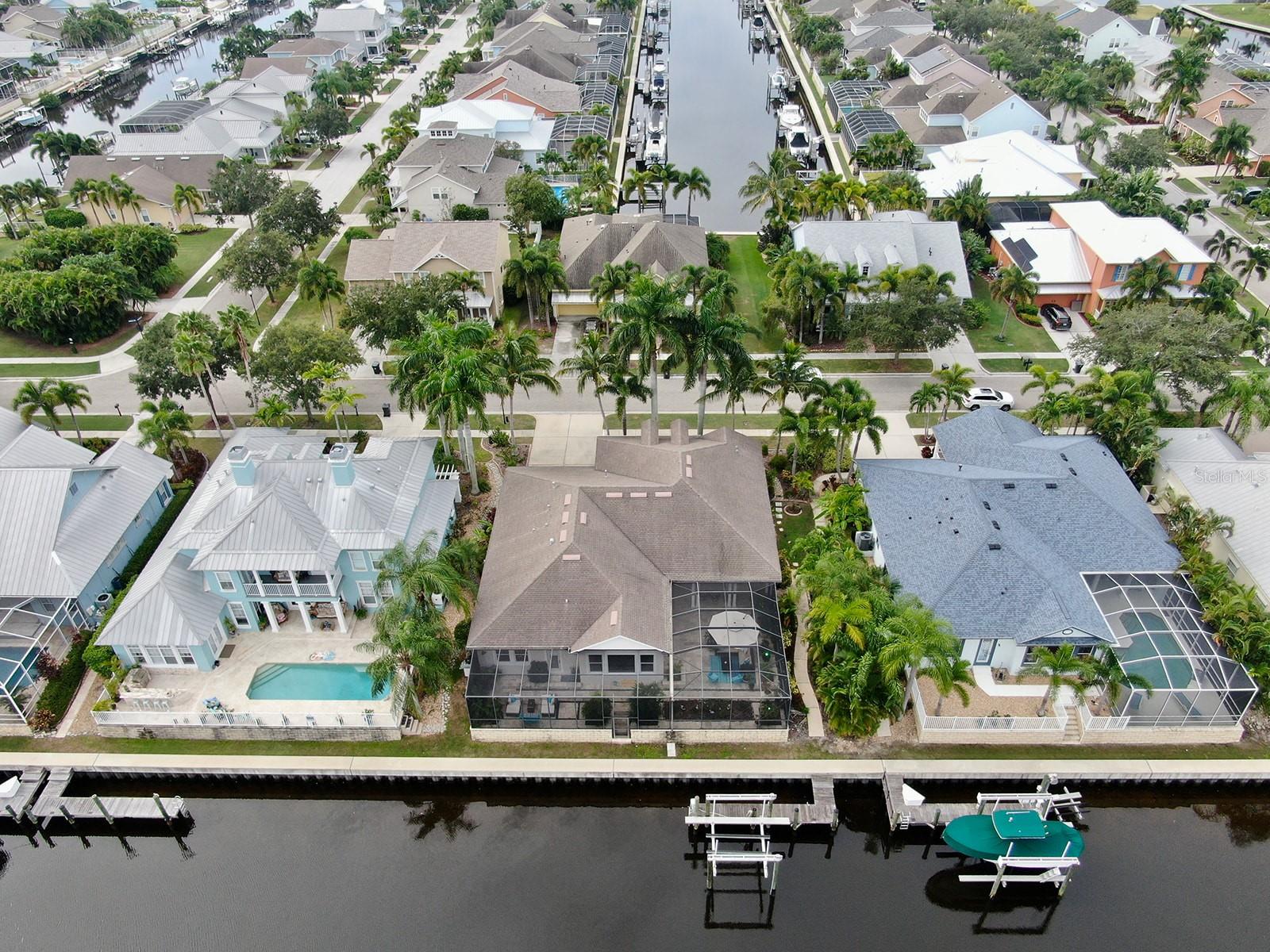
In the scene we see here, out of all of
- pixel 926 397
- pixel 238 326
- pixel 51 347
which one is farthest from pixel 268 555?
pixel 51 347

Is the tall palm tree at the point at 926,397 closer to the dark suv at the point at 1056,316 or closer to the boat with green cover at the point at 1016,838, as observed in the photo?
the dark suv at the point at 1056,316

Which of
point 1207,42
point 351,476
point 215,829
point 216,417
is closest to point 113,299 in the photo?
point 216,417

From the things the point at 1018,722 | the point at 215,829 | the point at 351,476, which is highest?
the point at 351,476

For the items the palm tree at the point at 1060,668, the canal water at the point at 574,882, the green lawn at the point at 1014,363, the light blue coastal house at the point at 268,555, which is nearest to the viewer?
the canal water at the point at 574,882

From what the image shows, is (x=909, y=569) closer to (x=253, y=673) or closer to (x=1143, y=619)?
(x=1143, y=619)

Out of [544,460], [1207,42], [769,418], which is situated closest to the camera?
[544,460]

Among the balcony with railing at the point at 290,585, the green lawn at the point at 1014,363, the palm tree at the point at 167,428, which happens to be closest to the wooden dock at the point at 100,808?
the balcony with railing at the point at 290,585

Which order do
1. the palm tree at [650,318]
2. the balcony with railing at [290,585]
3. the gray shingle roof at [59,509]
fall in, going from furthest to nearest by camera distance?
the palm tree at [650,318]
the gray shingle roof at [59,509]
the balcony with railing at [290,585]
